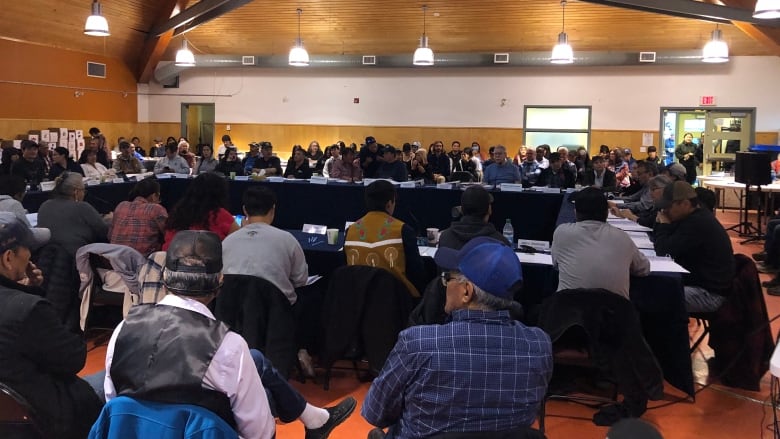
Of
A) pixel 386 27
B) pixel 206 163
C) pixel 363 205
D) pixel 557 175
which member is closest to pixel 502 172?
pixel 557 175

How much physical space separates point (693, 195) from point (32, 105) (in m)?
11.8

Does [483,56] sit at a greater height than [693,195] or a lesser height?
greater

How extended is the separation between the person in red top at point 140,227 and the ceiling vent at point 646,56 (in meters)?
10.1

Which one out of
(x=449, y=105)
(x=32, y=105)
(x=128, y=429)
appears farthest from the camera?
(x=449, y=105)

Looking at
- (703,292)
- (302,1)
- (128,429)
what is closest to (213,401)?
(128,429)

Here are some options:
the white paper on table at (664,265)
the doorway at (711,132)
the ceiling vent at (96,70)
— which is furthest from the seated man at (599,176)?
the ceiling vent at (96,70)

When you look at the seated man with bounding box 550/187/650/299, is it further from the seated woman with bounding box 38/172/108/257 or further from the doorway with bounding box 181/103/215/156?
the doorway with bounding box 181/103/215/156

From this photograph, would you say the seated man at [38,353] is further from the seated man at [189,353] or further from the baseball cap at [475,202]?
the baseball cap at [475,202]

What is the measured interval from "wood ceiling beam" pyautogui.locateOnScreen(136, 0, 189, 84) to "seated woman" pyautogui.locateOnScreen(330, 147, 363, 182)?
16.6ft

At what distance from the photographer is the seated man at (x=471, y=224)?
355cm

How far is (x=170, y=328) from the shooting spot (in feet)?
5.19

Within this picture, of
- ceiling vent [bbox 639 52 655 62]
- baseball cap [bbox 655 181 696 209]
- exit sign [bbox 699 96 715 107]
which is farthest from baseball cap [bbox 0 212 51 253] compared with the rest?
exit sign [bbox 699 96 715 107]

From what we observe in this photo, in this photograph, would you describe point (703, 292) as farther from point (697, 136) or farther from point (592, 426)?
point (697, 136)

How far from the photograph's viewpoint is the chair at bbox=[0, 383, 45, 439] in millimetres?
1994
